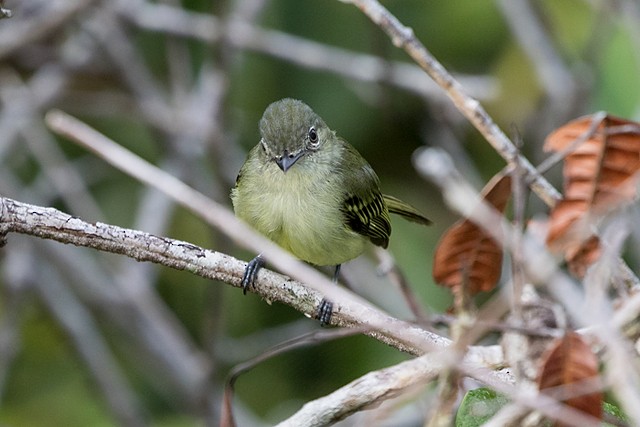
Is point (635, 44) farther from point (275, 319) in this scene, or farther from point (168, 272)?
point (168, 272)

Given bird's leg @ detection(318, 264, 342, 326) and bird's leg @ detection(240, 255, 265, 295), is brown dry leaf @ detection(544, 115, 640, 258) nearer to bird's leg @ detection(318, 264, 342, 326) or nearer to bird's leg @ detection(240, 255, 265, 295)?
bird's leg @ detection(318, 264, 342, 326)

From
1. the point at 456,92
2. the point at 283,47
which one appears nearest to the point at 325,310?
the point at 456,92

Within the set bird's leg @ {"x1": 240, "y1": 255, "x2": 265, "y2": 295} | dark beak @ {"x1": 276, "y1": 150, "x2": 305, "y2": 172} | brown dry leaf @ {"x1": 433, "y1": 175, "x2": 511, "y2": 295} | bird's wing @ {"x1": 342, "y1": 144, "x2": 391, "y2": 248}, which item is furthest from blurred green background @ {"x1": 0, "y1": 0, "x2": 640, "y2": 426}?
brown dry leaf @ {"x1": 433, "y1": 175, "x2": 511, "y2": 295}

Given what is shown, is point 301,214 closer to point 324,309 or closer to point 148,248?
point 324,309

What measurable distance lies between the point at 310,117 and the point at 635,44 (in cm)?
213

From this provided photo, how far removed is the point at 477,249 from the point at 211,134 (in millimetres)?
2426

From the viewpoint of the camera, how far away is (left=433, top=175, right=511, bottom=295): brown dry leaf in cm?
299

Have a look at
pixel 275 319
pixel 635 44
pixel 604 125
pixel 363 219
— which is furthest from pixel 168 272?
pixel 604 125

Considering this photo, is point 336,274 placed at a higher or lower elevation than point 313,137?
lower

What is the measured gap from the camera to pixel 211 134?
519cm

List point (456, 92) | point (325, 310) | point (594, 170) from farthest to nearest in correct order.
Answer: point (456, 92) → point (325, 310) → point (594, 170)

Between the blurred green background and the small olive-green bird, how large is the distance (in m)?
0.96

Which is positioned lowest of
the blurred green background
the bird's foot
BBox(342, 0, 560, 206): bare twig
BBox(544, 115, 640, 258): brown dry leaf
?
the bird's foot

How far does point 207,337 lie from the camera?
5191mm
